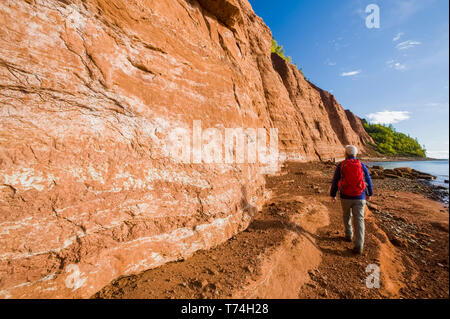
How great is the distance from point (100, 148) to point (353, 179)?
14.0 ft

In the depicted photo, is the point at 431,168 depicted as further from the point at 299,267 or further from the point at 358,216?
the point at 299,267

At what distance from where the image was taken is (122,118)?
2736mm

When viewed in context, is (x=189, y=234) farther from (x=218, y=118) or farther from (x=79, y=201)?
(x=218, y=118)

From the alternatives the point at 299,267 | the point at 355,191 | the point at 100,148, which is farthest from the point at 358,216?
the point at 100,148

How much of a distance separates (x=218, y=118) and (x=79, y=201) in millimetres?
3051

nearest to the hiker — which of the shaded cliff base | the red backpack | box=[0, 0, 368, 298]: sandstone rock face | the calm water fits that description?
the red backpack

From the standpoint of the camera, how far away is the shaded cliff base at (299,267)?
7.07ft

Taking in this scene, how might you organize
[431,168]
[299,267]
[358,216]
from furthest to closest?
[431,168] → [358,216] → [299,267]

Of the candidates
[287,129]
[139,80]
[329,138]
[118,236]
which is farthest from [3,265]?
[329,138]

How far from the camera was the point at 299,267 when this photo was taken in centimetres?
279

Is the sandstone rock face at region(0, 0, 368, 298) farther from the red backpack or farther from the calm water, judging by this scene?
the calm water

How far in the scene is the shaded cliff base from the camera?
2154 millimetres

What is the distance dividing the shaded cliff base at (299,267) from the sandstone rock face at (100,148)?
1.08 feet

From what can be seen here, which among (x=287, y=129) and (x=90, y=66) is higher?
(x=287, y=129)
